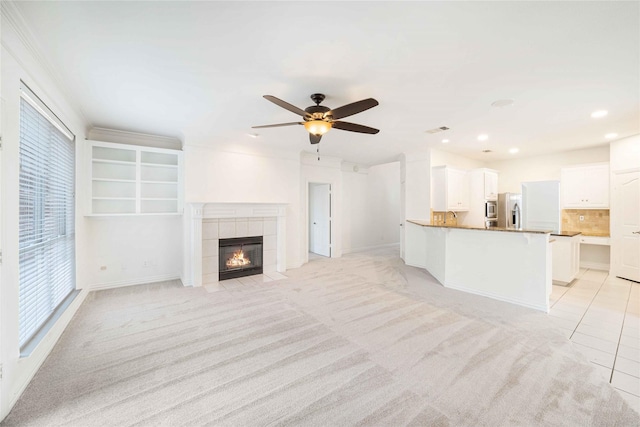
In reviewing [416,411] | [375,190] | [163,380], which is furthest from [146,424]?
[375,190]

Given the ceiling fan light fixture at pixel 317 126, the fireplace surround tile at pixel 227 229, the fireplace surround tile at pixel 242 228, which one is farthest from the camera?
the fireplace surround tile at pixel 242 228

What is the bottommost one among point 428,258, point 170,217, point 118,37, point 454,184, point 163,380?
point 163,380

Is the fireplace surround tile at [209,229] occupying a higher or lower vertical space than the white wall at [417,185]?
lower

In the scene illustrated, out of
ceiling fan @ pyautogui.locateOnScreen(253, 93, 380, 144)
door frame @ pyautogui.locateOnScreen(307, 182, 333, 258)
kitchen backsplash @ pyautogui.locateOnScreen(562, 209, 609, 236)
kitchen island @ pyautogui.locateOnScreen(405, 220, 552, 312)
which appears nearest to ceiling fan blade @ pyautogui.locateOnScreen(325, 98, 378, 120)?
ceiling fan @ pyautogui.locateOnScreen(253, 93, 380, 144)

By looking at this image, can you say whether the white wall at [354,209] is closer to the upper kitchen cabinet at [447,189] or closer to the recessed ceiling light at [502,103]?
the upper kitchen cabinet at [447,189]

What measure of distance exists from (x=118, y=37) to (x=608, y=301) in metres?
6.45

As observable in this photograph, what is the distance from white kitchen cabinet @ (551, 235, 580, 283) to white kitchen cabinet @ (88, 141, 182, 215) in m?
6.72

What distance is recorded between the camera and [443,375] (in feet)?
6.91

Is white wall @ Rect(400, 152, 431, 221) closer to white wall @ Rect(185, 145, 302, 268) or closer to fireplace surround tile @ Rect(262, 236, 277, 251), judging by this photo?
white wall @ Rect(185, 145, 302, 268)

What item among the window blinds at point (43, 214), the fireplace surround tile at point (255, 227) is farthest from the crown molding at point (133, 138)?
the fireplace surround tile at point (255, 227)

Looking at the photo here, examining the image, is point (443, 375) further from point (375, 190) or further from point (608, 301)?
point (375, 190)

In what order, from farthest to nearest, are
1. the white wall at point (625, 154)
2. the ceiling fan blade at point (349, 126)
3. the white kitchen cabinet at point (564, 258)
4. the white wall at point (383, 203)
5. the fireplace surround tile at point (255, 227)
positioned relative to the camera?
the white wall at point (383, 203) → the fireplace surround tile at point (255, 227) → the white wall at point (625, 154) → the white kitchen cabinet at point (564, 258) → the ceiling fan blade at point (349, 126)

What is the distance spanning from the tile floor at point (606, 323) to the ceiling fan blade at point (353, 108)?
116 inches

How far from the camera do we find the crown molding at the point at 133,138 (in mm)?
4325
